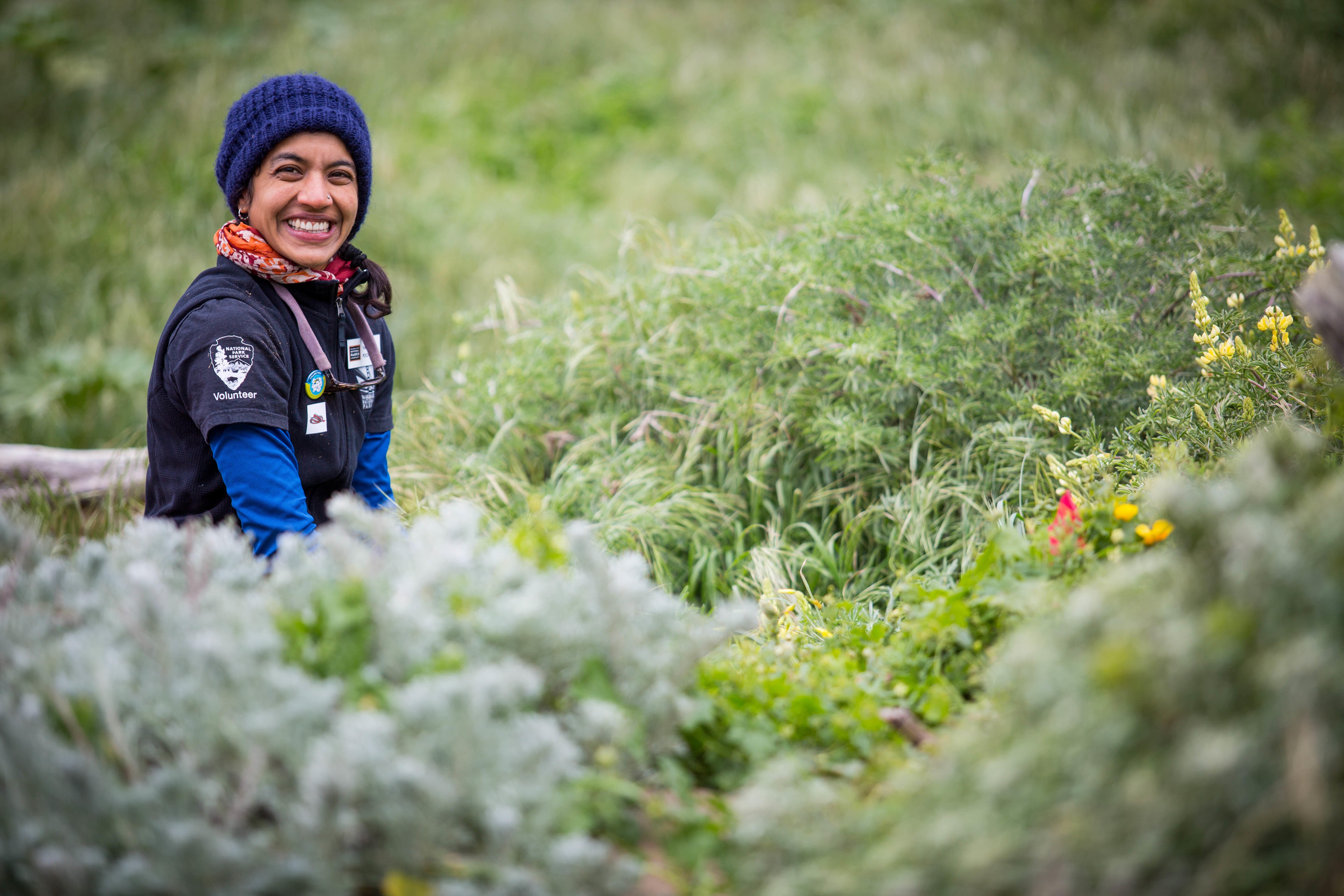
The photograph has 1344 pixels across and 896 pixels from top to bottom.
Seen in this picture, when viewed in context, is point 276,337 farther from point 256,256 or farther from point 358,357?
point 358,357

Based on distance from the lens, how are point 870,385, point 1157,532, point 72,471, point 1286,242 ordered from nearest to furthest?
point 1157,532 < point 1286,242 < point 870,385 < point 72,471

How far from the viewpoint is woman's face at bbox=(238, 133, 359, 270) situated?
2.52 meters

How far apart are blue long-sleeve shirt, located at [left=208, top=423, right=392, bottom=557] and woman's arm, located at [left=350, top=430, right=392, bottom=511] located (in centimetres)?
58

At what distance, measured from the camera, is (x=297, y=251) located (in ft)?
8.30

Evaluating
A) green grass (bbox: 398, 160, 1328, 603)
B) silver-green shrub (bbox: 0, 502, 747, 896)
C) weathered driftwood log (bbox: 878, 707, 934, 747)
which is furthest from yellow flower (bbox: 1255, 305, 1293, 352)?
silver-green shrub (bbox: 0, 502, 747, 896)

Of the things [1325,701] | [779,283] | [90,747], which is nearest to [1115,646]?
[1325,701]

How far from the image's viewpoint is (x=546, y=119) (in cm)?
923

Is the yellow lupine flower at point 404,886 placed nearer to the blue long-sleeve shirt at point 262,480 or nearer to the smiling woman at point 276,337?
the smiling woman at point 276,337

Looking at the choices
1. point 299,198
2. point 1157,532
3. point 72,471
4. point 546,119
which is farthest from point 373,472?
point 546,119

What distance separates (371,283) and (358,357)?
8.8 inches

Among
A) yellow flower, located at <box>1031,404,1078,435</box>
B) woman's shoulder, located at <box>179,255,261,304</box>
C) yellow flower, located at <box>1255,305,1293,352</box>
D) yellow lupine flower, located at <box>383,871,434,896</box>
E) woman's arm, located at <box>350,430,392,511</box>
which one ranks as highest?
woman's shoulder, located at <box>179,255,261,304</box>

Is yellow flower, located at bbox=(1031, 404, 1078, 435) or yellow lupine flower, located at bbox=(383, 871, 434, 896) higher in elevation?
yellow flower, located at bbox=(1031, 404, 1078, 435)

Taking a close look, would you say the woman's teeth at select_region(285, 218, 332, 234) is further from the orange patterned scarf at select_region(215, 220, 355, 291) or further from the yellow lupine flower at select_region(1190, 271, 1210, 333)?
the yellow lupine flower at select_region(1190, 271, 1210, 333)

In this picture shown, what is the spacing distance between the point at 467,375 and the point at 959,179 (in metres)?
2.28
